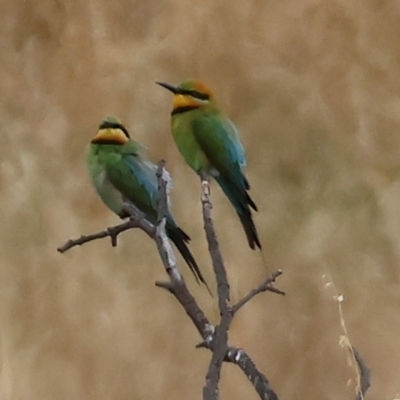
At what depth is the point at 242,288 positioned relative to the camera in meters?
1.17

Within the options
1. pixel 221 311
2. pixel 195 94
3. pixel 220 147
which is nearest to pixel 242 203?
pixel 220 147

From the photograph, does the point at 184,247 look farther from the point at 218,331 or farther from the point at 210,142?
the point at 218,331

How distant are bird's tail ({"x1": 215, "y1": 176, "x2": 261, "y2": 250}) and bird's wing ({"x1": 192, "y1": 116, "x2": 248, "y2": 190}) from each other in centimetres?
1

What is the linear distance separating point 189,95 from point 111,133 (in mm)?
145

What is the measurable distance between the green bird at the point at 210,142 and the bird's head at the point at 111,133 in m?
0.09

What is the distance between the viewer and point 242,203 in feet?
3.57

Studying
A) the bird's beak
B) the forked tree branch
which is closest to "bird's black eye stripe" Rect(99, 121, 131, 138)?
the bird's beak

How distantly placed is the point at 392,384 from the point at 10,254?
2.33 ft

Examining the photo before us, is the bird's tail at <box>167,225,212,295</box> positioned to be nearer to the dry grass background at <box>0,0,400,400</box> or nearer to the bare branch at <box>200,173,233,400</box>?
the dry grass background at <box>0,0,400,400</box>

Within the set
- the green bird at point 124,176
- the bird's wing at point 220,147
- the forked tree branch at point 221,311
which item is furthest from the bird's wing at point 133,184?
the forked tree branch at point 221,311

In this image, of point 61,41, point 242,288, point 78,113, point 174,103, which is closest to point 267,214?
point 242,288

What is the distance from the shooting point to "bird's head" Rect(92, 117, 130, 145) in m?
1.11

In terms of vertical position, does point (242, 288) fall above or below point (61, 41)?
below

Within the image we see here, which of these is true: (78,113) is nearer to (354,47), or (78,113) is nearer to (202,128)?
(202,128)
